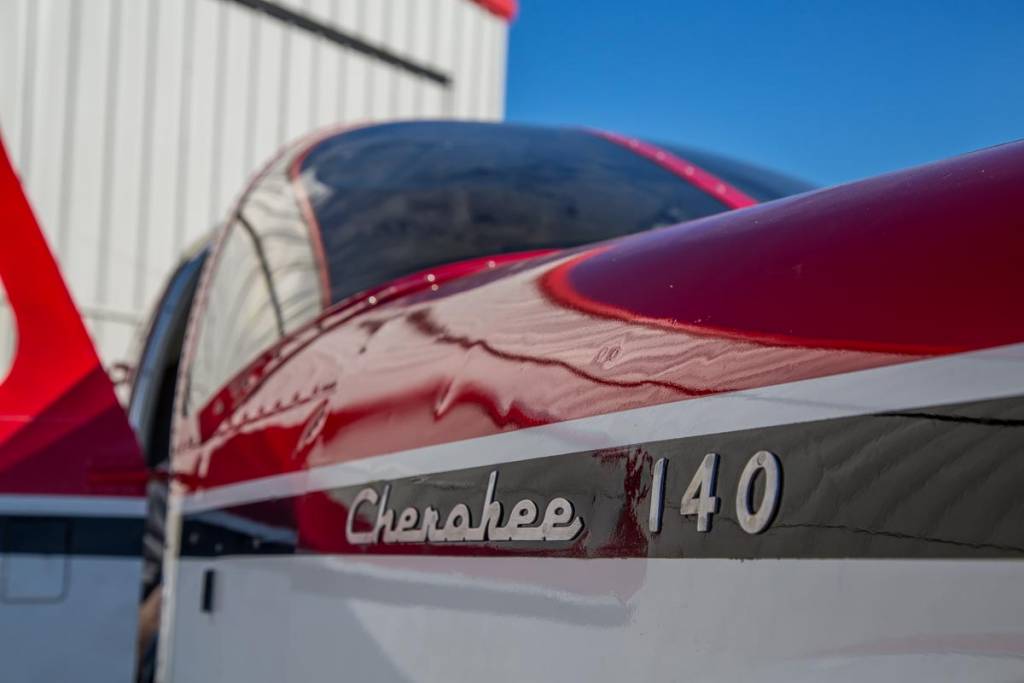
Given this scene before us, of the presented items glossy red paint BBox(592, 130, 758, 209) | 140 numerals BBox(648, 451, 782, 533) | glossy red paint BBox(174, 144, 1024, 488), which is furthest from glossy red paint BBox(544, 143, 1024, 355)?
glossy red paint BBox(592, 130, 758, 209)

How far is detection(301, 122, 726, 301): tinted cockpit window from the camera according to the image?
2.18 meters

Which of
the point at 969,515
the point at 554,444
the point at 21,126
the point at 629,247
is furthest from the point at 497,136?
the point at 21,126

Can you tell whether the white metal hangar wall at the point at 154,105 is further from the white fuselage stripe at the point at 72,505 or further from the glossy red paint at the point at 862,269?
the glossy red paint at the point at 862,269

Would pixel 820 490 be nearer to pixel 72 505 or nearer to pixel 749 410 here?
pixel 749 410

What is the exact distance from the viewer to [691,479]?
95 centimetres

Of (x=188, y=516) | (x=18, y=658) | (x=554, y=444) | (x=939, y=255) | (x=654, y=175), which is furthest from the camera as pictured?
(x=654, y=175)

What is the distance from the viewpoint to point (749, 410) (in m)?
0.91

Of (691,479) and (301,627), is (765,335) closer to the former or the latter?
(691,479)

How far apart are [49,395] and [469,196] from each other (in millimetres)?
902

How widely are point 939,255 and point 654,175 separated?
5.47 feet

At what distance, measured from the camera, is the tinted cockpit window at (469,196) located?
218cm

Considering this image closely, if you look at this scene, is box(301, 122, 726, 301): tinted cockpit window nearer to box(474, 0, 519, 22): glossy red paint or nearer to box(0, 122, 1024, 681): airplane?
box(0, 122, 1024, 681): airplane

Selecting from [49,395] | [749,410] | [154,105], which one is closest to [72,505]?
[49,395]

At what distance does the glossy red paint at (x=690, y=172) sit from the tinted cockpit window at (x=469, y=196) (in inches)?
0.9
